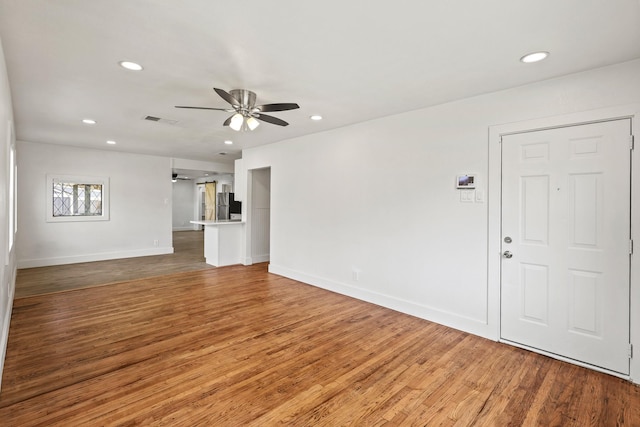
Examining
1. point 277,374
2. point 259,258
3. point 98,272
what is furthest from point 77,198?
point 277,374

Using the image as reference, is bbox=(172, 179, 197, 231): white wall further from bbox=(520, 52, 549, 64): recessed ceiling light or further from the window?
bbox=(520, 52, 549, 64): recessed ceiling light

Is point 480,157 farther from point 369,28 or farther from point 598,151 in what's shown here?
point 369,28

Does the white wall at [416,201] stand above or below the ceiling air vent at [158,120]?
below

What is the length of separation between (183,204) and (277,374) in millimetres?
13040

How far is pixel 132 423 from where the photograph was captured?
1912 millimetres

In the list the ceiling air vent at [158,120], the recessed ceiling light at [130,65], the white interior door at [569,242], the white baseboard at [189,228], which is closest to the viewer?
the white interior door at [569,242]

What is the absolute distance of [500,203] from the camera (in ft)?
10.3

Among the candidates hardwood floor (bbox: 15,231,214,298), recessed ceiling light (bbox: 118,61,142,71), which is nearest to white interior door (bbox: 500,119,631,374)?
recessed ceiling light (bbox: 118,61,142,71)

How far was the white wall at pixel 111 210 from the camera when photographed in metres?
6.27

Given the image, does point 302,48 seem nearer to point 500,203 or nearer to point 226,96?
point 226,96

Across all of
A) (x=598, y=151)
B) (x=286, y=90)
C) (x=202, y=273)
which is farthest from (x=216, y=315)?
(x=598, y=151)

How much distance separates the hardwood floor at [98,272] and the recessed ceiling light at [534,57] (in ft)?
20.2

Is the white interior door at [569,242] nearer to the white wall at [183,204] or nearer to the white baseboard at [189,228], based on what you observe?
the white baseboard at [189,228]

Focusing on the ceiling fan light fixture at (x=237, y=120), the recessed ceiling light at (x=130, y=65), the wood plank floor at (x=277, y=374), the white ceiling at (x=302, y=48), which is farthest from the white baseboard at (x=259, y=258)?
the recessed ceiling light at (x=130, y=65)
